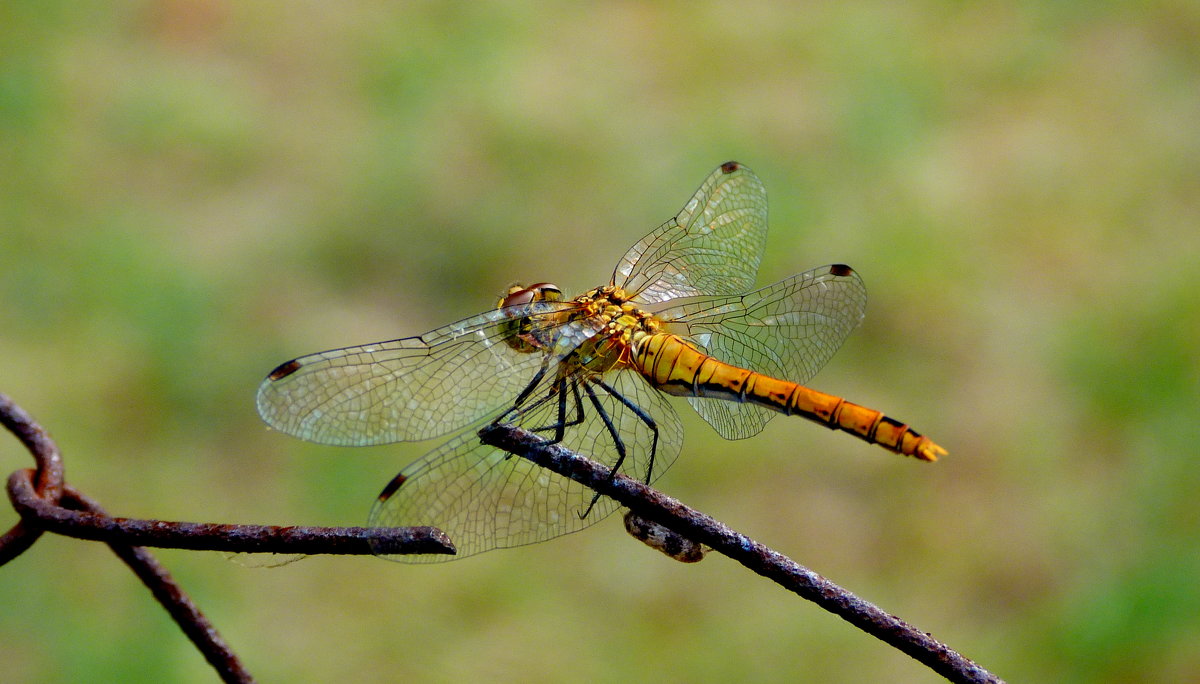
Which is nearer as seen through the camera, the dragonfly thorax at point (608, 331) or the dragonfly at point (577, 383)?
the dragonfly at point (577, 383)

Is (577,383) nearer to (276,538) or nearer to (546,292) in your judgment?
(546,292)


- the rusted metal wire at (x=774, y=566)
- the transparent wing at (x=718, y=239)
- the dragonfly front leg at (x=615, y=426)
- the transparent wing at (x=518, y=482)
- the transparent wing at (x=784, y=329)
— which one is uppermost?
the transparent wing at (x=718, y=239)

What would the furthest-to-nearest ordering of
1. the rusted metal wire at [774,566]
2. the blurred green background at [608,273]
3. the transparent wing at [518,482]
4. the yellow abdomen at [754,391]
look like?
the blurred green background at [608,273], the transparent wing at [518,482], the yellow abdomen at [754,391], the rusted metal wire at [774,566]

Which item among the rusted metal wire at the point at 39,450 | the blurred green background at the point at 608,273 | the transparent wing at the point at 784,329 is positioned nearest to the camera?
the rusted metal wire at the point at 39,450

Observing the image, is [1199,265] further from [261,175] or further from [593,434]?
[261,175]

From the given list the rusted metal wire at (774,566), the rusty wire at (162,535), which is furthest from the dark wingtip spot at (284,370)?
the rusted metal wire at (774,566)

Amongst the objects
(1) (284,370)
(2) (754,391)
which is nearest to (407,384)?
(1) (284,370)

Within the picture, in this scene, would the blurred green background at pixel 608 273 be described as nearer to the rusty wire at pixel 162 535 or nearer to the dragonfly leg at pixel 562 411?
the dragonfly leg at pixel 562 411

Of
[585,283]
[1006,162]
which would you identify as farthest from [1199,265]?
[585,283]
